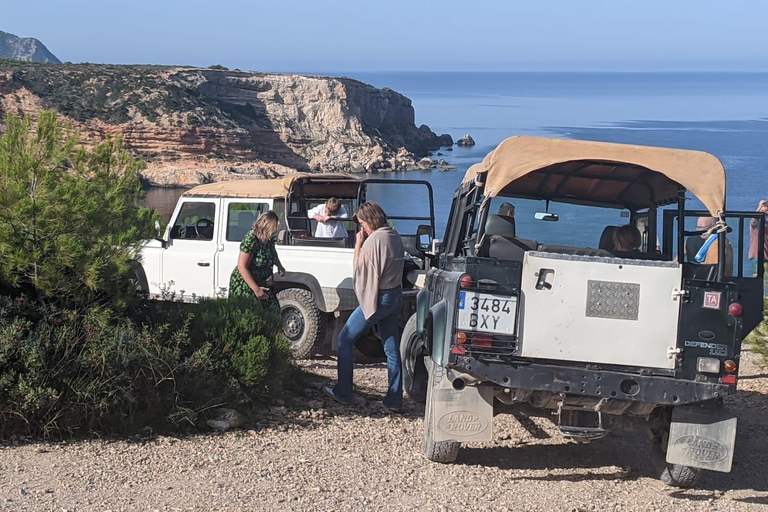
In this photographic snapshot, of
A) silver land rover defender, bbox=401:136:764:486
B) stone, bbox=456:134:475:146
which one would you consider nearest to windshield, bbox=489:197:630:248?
A: silver land rover defender, bbox=401:136:764:486

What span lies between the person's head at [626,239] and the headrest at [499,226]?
73 centimetres

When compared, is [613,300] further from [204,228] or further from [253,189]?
[204,228]

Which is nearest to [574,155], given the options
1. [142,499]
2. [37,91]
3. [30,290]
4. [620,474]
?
[620,474]

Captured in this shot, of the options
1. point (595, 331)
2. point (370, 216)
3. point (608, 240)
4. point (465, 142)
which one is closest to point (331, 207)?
point (370, 216)

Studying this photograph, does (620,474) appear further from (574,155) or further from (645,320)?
(574,155)

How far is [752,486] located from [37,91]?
3080 inches

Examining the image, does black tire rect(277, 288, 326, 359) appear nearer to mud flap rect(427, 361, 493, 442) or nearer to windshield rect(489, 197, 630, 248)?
windshield rect(489, 197, 630, 248)

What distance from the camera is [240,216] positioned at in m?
10.8

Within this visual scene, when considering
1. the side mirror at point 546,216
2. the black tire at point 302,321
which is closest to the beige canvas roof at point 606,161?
the side mirror at point 546,216

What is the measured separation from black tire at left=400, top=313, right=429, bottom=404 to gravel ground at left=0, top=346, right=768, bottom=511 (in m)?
0.24

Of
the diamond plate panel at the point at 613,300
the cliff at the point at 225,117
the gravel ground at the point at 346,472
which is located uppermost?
the cliff at the point at 225,117

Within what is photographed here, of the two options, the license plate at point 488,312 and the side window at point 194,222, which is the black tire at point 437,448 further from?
the side window at point 194,222

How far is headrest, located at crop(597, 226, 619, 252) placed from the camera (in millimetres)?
6832

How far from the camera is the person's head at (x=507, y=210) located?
7.29 metres
